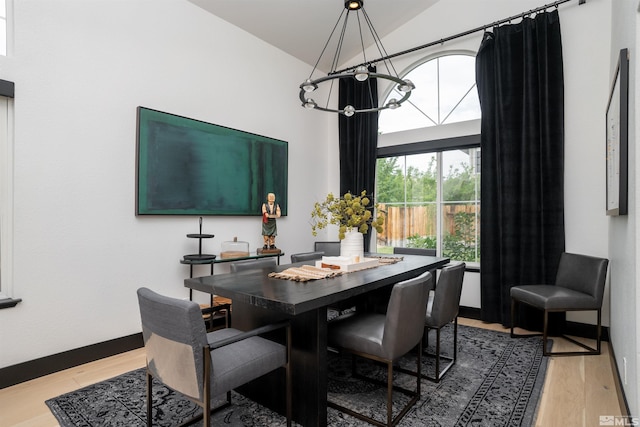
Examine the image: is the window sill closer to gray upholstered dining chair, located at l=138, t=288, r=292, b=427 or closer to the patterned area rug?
the patterned area rug

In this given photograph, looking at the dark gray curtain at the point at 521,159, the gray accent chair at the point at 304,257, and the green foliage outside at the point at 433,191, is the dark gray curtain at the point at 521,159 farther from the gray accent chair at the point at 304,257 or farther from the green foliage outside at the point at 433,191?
the gray accent chair at the point at 304,257

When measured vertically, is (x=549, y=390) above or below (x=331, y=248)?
below

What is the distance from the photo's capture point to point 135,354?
9.94ft

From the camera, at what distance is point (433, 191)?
15.0 ft

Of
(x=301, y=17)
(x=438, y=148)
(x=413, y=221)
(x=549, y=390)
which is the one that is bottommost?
(x=549, y=390)

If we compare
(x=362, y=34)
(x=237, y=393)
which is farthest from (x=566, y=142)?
(x=237, y=393)

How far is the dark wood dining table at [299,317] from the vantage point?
1753mm

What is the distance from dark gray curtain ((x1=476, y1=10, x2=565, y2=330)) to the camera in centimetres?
354

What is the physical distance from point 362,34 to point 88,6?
10.8 feet

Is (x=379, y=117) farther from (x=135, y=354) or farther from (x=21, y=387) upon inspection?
(x=21, y=387)

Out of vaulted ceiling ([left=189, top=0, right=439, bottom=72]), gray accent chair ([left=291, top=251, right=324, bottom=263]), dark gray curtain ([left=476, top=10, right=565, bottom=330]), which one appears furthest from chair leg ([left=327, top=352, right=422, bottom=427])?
vaulted ceiling ([left=189, top=0, right=439, bottom=72])

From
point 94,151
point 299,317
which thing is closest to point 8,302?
point 94,151

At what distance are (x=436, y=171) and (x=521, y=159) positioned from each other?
3.51ft

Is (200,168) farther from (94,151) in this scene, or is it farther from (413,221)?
(413,221)
